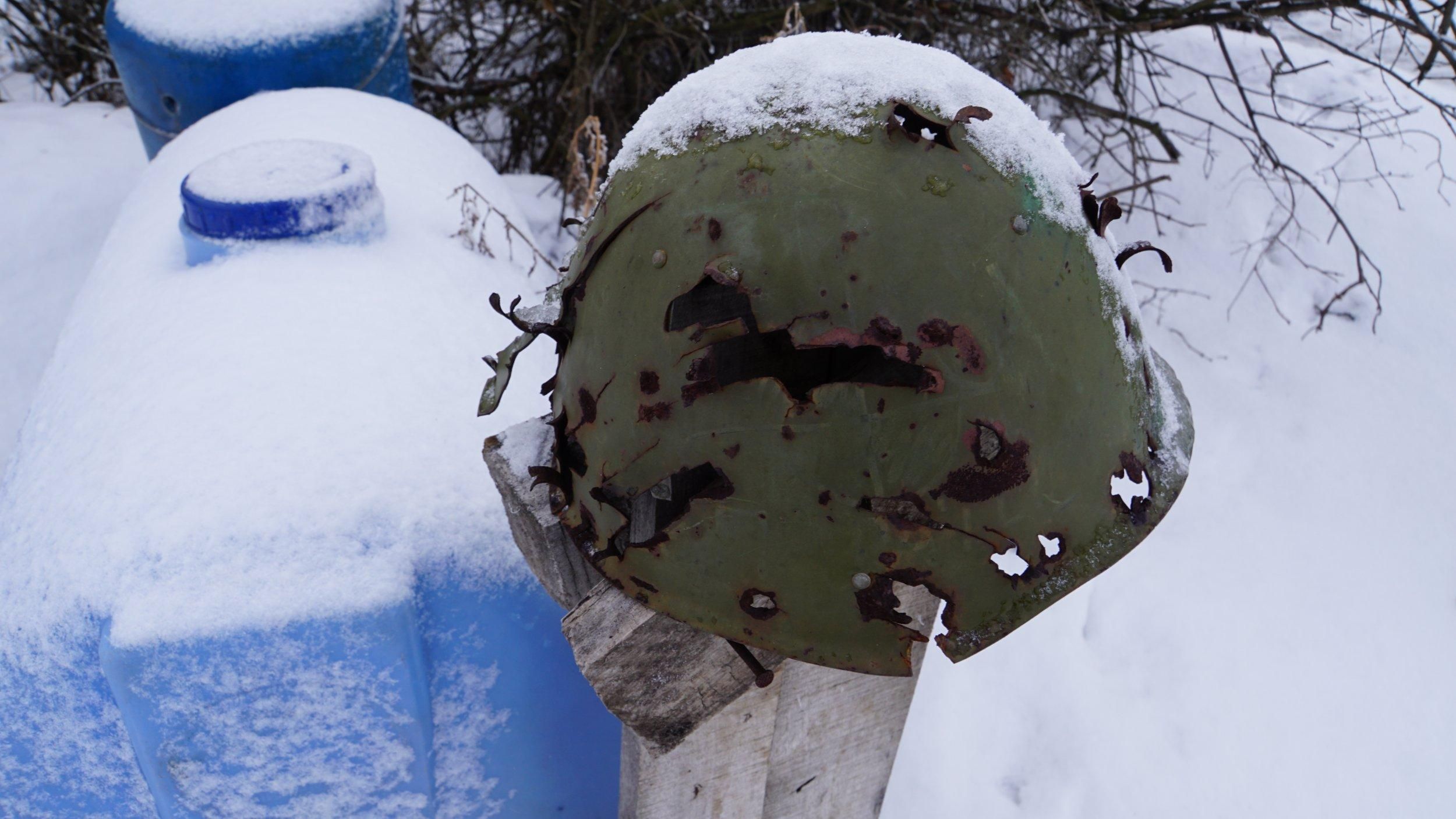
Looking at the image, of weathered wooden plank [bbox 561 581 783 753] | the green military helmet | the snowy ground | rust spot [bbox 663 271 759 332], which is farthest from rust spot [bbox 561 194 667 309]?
the snowy ground

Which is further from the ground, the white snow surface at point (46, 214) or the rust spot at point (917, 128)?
the rust spot at point (917, 128)

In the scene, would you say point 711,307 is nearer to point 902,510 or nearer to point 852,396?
point 852,396

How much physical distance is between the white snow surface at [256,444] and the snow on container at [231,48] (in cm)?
115

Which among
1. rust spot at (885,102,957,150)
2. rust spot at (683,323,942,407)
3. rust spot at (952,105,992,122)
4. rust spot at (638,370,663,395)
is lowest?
rust spot at (638,370,663,395)

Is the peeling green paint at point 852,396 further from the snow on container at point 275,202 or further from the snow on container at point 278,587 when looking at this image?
the snow on container at point 275,202

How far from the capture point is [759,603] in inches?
43.7

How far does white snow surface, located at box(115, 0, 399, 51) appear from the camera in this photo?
308 cm

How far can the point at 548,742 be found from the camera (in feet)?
5.55

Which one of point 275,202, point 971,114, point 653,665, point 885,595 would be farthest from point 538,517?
point 275,202

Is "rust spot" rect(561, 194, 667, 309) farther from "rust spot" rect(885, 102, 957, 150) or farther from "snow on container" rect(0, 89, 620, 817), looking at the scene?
"snow on container" rect(0, 89, 620, 817)

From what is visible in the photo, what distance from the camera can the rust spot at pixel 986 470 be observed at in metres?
1.05

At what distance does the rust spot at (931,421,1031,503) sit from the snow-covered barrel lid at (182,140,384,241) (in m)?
1.49

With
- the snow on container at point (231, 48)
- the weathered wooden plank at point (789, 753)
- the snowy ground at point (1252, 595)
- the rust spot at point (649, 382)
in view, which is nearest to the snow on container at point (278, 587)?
Result: the weathered wooden plank at point (789, 753)

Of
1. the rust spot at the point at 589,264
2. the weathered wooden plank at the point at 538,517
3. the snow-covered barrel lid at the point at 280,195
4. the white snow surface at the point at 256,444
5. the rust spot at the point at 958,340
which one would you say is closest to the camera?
the rust spot at the point at 958,340
